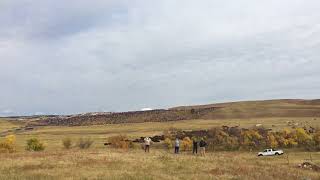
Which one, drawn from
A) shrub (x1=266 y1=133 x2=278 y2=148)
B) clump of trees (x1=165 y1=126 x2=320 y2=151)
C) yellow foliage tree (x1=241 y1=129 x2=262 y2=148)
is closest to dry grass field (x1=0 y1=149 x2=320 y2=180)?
clump of trees (x1=165 y1=126 x2=320 y2=151)

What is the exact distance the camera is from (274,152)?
2682 inches

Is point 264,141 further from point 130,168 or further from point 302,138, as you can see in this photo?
point 130,168

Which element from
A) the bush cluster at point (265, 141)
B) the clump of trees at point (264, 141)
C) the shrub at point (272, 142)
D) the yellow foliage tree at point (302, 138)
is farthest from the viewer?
the shrub at point (272, 142)

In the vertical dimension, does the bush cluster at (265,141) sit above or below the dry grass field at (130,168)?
below

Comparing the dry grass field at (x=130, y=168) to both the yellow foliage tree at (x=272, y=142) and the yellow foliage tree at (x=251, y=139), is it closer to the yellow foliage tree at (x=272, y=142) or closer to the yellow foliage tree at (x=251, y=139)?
the yellow foliage tree at (x=272, y=142)

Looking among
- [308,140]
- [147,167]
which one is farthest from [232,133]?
[147,167]

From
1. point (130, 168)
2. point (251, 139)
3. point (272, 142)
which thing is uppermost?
point (130, 168)

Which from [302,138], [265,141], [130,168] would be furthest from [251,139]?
[130,168]

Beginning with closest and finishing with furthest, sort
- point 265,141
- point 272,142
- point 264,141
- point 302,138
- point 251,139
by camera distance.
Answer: point 302,138 → point 272,142 → point 265,141 → point 264,141 → point 251,139

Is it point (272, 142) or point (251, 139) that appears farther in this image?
point (251, 139)

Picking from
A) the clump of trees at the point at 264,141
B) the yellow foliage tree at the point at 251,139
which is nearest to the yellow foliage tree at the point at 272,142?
the clump of trees at the point at 264,141

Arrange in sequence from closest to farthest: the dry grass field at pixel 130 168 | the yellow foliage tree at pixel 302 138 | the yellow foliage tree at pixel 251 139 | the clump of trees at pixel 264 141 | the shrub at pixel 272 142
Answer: the dry grass field at pixel 130 168 → the clump of trees at pixel 264 141 → the yellow foliage tree at pixel 302 138 → the shrub at pixel 272 142 → the yellow foliage tree at pixel 251 139

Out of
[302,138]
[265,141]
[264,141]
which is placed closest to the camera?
[302,138]

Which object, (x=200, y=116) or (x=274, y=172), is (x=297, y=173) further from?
(x=200, y=116)
